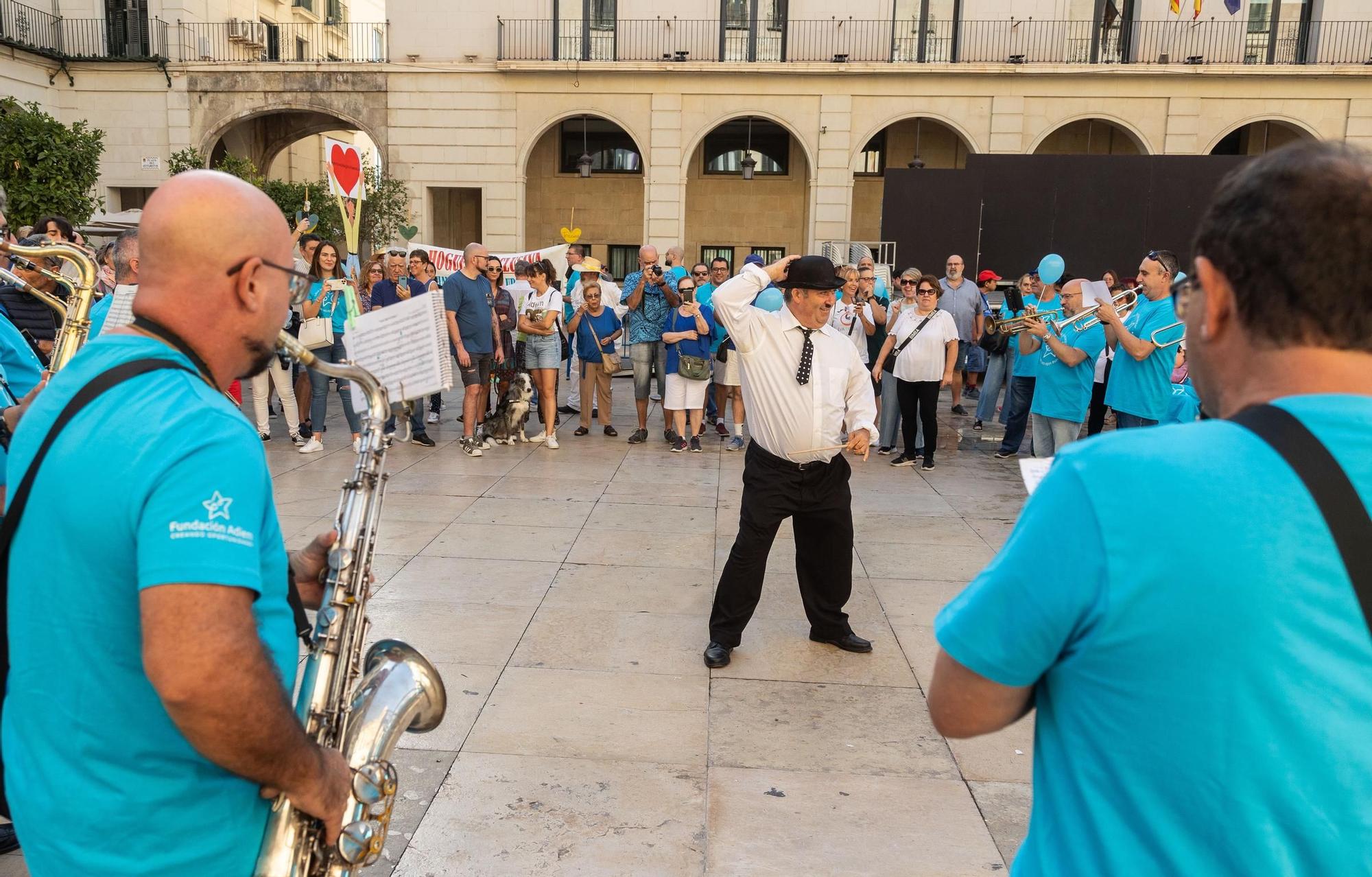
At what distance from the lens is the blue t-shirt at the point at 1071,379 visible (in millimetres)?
8016

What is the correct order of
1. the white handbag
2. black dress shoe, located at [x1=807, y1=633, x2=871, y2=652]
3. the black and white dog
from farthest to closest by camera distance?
the black and white dog < the white handbag < black dress shoe, located at [x1=807, y1=633, x2=871, y2=652]

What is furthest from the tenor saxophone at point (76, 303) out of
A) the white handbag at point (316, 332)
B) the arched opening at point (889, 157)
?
the arched opening at point (889, 157)

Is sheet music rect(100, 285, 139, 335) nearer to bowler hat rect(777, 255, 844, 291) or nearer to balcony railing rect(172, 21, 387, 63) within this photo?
bowler hat rect(777, 255, 844, 291)

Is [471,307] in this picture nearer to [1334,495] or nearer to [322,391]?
[322,391]

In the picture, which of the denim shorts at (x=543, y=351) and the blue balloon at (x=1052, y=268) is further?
the denim shorts at (x=543, y=351)

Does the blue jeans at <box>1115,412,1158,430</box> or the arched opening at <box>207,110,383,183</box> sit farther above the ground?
the arched opening at <box>207,110,383,183</box>

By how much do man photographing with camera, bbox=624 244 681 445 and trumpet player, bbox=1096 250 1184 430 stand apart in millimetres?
5031

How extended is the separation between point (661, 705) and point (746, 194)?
2485 centimetres

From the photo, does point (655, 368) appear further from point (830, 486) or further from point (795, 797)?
point (795, 797)

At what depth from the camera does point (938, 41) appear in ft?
81.0

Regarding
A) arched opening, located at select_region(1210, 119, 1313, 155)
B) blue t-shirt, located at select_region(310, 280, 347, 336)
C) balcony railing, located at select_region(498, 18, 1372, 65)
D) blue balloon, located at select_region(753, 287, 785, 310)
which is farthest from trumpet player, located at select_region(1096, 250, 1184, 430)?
arched opening, located at select_region(1210, 119, 1313, 155)

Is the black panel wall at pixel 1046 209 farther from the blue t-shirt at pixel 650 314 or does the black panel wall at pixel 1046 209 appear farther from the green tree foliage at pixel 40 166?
the green tree foliage at pixel 40 166

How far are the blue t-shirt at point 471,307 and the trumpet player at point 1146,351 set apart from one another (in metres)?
6.08

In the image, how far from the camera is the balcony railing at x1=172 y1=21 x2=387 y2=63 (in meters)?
25.5
